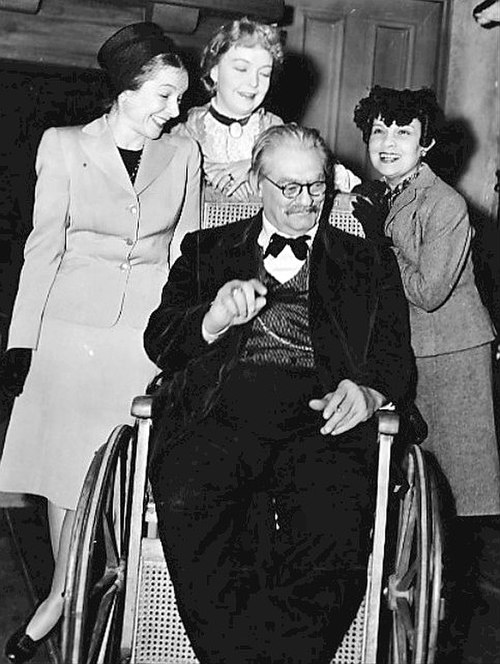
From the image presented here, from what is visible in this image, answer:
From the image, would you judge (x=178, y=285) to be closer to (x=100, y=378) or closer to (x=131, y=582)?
(x=100, y=378)

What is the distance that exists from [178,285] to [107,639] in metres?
0.94

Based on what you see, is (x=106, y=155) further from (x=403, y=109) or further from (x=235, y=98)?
(x=403, y=109)

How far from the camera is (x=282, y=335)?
2.72m

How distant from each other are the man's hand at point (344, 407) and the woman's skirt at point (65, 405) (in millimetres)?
691

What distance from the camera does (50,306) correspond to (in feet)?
9.93

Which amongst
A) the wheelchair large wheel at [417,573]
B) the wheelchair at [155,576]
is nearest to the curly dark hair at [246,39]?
the wheelchair at [155,576]

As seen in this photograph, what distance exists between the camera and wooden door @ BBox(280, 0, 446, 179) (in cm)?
501

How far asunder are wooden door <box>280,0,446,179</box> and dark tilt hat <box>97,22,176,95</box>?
2060 millimetres

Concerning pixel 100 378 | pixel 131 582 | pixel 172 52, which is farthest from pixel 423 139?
pixel 131 582

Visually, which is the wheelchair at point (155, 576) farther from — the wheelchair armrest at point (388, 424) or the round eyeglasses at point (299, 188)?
the round eyeglasses at point (299, 188)

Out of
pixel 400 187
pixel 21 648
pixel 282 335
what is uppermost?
pixel 400 187

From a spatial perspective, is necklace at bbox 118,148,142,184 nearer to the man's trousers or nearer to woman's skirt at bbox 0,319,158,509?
woman's skirt at bbox 0,319,158,509

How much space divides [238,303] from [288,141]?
1.66 ft

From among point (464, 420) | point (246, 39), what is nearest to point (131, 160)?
point (246, 39)
